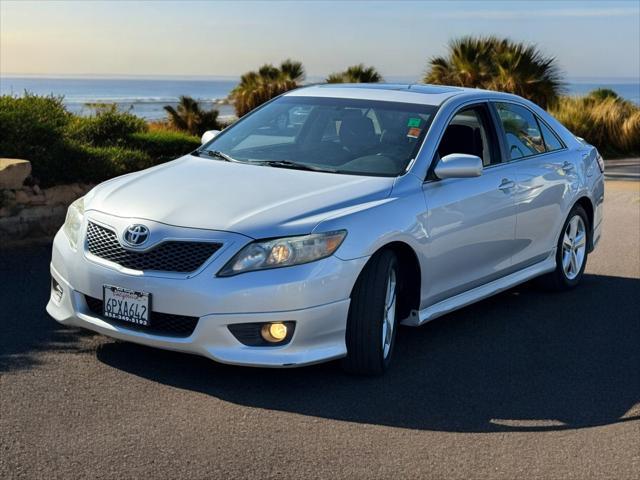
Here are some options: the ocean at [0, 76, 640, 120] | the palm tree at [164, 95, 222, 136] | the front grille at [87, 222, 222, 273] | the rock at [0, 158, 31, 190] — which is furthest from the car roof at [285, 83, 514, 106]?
the palm tree at [164, 95, 222, 136]

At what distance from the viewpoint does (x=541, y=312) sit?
768 centimetres

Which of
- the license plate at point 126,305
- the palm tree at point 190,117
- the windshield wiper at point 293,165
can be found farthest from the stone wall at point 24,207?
the palm tree at point 190,117

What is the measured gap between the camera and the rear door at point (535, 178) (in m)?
7.40

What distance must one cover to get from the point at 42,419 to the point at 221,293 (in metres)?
1.07

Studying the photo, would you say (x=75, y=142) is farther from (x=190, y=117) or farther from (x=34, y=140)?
(x=190, y=117)

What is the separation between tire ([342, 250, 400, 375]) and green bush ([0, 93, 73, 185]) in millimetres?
5215

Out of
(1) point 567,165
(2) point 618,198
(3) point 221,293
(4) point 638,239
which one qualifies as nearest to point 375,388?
(3) point 221,293

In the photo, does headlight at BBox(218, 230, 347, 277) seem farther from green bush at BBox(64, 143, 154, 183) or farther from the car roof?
green bush at BBox(64, 143, 154, 183)

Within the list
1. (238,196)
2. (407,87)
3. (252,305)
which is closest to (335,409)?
(252,305)

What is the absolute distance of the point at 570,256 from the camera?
839cm

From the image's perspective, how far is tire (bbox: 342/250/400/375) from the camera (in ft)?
18.3

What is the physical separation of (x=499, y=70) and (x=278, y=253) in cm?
2049

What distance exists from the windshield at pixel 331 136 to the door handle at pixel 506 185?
0.74 metres

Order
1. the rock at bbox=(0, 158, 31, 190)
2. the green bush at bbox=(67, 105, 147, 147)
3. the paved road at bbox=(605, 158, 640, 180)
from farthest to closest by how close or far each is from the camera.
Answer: the paved road at bbox=(605, 158, 640, 180)
the green bush at bbox=(67, 105, 147, 147)
the rock at bbox=(0, 158, 31, 190)
